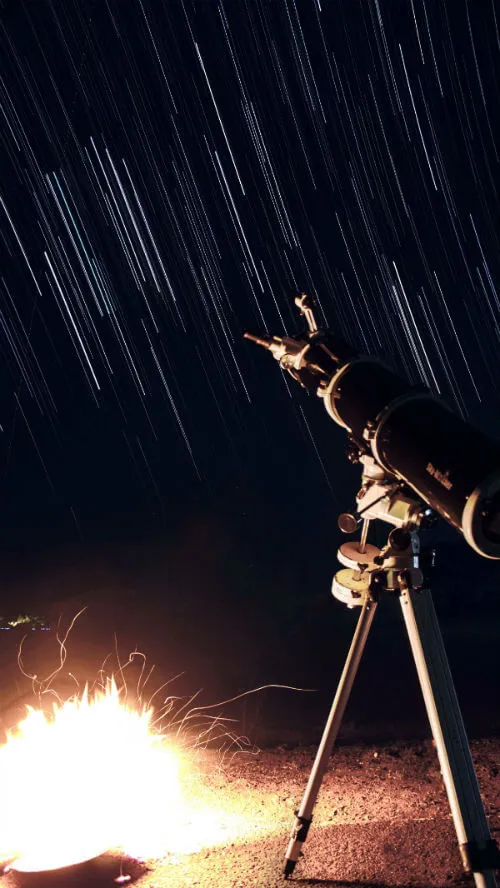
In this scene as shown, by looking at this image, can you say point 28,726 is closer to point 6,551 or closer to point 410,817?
point 410,817

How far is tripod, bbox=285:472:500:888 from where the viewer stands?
8.73 feet

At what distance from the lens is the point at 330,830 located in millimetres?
4102

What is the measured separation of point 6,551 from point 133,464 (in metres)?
5.59

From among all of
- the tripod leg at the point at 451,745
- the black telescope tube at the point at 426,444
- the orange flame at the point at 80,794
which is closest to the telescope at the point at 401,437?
the black telescope tube at the point at 426,444

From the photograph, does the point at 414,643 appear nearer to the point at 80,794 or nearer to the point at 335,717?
the point at 335,717

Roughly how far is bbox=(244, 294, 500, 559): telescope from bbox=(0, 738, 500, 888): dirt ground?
2103mm

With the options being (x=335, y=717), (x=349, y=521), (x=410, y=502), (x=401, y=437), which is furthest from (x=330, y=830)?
(x=401, y=437)

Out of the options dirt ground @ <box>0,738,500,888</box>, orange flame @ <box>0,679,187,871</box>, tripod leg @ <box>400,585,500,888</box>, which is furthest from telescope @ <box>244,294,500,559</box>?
orange flame @ <box>0,679,187,871</box>

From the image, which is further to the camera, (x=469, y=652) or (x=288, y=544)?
(x=288, y=544)

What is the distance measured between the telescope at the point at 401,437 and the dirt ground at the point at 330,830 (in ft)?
6.90

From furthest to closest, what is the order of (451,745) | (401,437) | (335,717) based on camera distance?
(335,717) → (401,437) → (451,745)

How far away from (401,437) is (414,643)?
1010mm

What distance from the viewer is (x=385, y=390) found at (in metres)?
3.07

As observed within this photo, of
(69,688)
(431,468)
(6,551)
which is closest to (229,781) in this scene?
(69,688)
